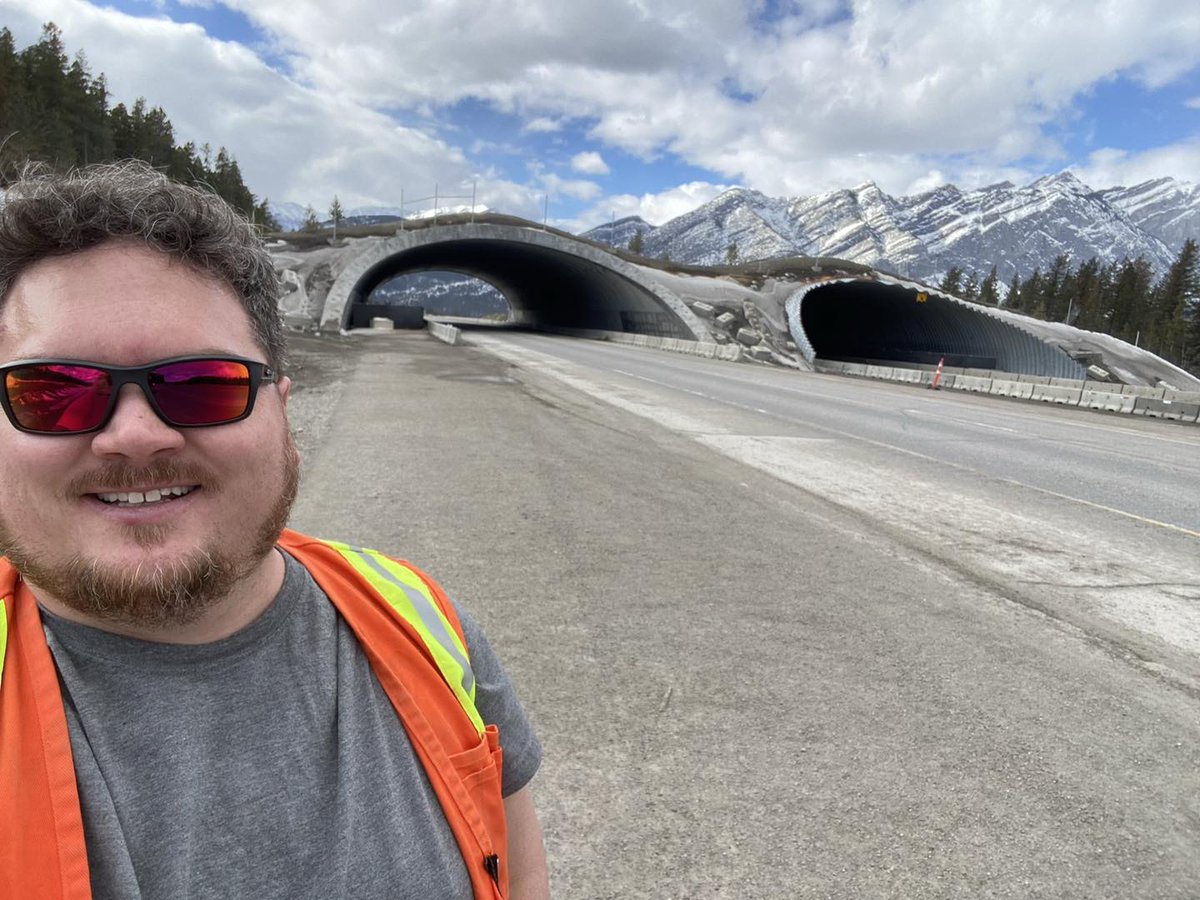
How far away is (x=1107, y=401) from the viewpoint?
2264 cm

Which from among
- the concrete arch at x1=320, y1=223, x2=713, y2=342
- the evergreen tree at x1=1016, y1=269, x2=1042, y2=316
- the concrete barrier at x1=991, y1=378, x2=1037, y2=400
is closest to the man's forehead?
the concrete barrier at x1=991, y1=378, x2=1037, y2=400

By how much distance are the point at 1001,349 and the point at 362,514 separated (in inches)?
1842

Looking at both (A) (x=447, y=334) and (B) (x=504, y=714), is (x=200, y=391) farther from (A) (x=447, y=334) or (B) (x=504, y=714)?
(A) (x=447, y=334)

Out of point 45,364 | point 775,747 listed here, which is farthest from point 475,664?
point 775,747

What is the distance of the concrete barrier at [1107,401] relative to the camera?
22016mm

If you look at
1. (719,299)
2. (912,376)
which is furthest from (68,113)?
(912,376)

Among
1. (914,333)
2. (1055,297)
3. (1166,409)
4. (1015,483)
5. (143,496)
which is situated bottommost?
(1015,483)

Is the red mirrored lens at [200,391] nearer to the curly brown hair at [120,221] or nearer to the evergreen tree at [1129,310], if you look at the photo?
the curly brown hair at [120,221]

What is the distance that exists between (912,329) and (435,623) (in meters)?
54.4

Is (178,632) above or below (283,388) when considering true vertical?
below

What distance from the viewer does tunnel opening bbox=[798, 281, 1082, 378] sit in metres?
42.1

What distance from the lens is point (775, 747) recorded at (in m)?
3.14

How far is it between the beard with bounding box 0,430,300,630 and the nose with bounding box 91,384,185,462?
30 millimetres

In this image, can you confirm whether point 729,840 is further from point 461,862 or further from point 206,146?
point 206,146
